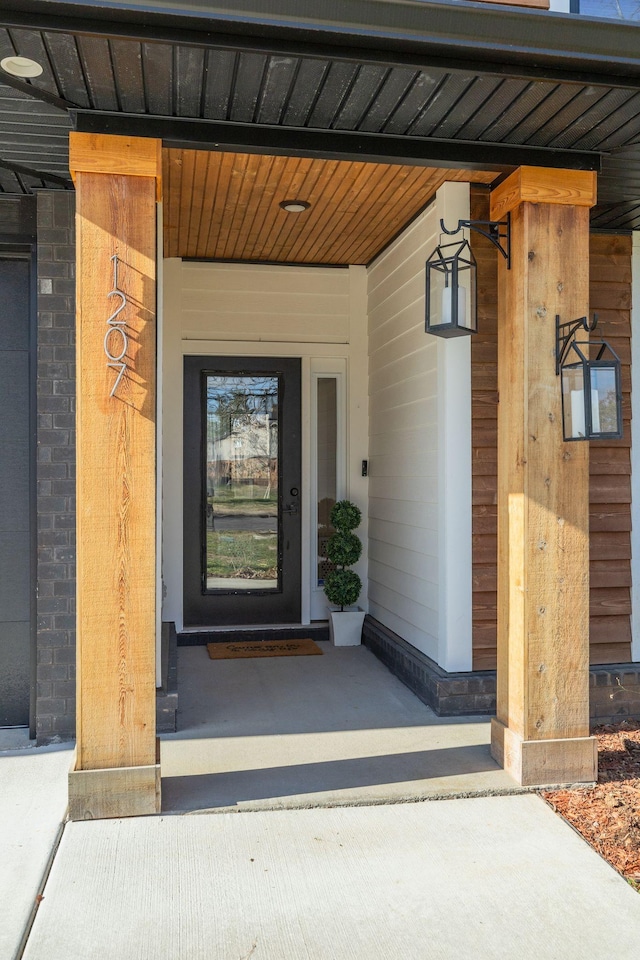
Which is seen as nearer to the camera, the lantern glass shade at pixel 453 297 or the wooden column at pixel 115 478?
the wooden column at pixel 115 478

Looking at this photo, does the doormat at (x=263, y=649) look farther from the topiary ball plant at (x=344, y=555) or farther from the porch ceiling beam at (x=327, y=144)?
the porch ceiling beam at (x=327, y=144)

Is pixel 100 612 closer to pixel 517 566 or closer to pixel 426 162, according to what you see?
pixel 517 566

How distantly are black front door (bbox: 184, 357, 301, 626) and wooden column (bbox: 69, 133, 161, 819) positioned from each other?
9.38 ft

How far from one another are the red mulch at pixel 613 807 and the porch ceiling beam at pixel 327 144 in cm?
252

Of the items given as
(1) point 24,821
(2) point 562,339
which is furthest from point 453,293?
(1) point 24,821

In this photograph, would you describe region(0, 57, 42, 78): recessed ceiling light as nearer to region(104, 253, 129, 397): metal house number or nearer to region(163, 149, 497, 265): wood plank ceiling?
region(104, 253, 129, 397): metal house number

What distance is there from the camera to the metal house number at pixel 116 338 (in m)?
2.91

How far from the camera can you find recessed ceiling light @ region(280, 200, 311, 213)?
446 centimetres

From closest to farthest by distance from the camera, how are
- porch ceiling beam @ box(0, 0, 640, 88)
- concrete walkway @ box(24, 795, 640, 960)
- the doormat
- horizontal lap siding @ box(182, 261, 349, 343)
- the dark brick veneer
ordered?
concrete walkway @ box(24, 795, 640, 960), porch ceiling beam @ box(0, 0, 640, 88), the dark brick veneer, the doormat, horizontal lap siding @ box(182, 261, 349, 343)

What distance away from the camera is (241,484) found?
19.4 feet

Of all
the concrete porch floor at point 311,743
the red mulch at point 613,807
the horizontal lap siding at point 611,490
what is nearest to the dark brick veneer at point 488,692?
the concrete porch floor at point 311,743

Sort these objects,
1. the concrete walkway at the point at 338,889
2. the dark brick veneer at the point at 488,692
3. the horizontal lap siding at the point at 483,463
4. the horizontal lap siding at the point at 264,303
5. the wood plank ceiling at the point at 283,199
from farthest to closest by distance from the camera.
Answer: the horizontal lap siding at the point at 264,303 → the horizontal lap siding at the point at 483,463 → the dark brick veneer at the point at 488,692 → the wood plank ceiling at the point at 283,199 → the concrete walkway at the point at 338,889

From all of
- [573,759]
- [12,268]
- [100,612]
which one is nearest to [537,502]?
[573,759]

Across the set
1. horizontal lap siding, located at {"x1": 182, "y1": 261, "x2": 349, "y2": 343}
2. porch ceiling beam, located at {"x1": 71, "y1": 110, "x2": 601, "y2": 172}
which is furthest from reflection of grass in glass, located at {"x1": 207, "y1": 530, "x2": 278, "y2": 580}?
porch ceiling beam, located at {"x1": 71, "y1": 110, "x2": 601, "y2": 172}
